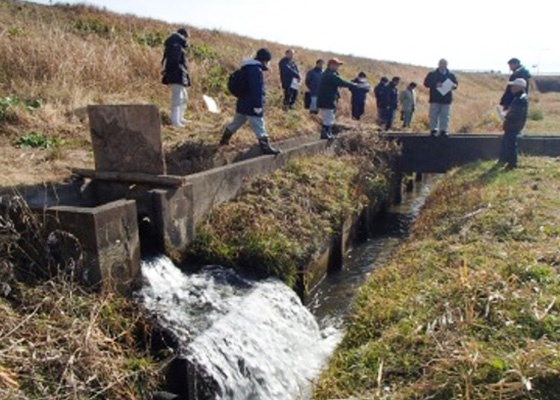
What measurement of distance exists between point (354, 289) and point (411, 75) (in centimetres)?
4437

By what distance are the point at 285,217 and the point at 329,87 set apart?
4.41m

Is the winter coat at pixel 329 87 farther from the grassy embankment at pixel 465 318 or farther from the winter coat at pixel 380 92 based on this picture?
the winter coat at pixel 380 92

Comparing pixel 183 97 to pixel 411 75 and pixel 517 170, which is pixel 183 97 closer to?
pixel 517 170

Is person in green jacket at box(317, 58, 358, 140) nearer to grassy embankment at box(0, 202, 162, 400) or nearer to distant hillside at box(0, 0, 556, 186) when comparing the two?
distant hillside at box(0, 0, 556, 186)

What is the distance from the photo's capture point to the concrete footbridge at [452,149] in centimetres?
1194

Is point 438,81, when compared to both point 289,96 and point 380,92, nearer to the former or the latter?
point 289,96

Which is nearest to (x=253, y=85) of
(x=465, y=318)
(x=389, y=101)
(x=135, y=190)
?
(x=135, y=190)

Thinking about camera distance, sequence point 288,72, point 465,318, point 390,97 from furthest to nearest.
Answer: point 390,97 → point 288,72 → point 465,318

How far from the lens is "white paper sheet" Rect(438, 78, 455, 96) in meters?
11.3


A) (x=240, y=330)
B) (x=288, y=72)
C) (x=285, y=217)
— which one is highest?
(x=288, y=72)

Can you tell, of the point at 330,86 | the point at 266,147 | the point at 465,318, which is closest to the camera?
the point at 465,318

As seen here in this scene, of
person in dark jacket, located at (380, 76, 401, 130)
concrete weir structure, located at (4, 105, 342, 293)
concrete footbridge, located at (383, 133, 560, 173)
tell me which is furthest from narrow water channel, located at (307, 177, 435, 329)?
person in dark jacket, located at (380, 76, 401, 130)

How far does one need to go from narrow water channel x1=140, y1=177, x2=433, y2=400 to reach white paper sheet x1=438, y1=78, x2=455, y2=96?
262 inches

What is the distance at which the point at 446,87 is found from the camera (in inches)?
446
